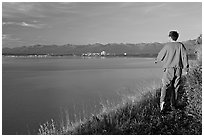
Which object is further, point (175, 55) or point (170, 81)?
point (170, 81)

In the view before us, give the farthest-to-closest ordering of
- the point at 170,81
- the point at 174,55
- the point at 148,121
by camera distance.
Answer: the point at 170,81 < the point at 174,55 < the point at 148,121

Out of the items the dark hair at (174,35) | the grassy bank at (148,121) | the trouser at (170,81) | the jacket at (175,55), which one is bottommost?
the grassy bank at (148,121)

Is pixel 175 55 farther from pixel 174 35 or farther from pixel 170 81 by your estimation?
pixel 170 81

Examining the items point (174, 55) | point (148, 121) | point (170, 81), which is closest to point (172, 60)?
point (174, 55)

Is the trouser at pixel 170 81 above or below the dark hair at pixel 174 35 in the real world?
below

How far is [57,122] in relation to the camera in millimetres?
8680

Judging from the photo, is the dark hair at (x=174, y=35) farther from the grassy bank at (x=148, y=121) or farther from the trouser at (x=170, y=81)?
the grassy bank at (x=148, y=121)

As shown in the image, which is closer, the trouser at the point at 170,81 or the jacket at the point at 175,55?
the jacket at the point at 175,55

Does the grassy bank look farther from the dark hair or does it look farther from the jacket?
the dark hair

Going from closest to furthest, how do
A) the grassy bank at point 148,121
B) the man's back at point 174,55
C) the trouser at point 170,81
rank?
the grassy bank at point 148,121
the man's back at point 174,55
the trouser at point 170,81

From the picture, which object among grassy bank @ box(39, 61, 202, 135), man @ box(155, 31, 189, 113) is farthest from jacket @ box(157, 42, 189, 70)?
grassy bank @ box(39, 61, 202, 135)

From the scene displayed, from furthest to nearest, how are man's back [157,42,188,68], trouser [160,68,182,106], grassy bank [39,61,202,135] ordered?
trouser [160,68,182,106] < man's back [157,42,188,68] < grassy bank [39,61,202,135]

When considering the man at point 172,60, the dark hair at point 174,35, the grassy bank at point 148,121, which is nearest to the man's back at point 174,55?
the man at point 172,60

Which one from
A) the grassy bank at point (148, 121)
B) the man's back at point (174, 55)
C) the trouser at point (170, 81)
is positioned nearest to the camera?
the grassy bank at point (148, 121)
